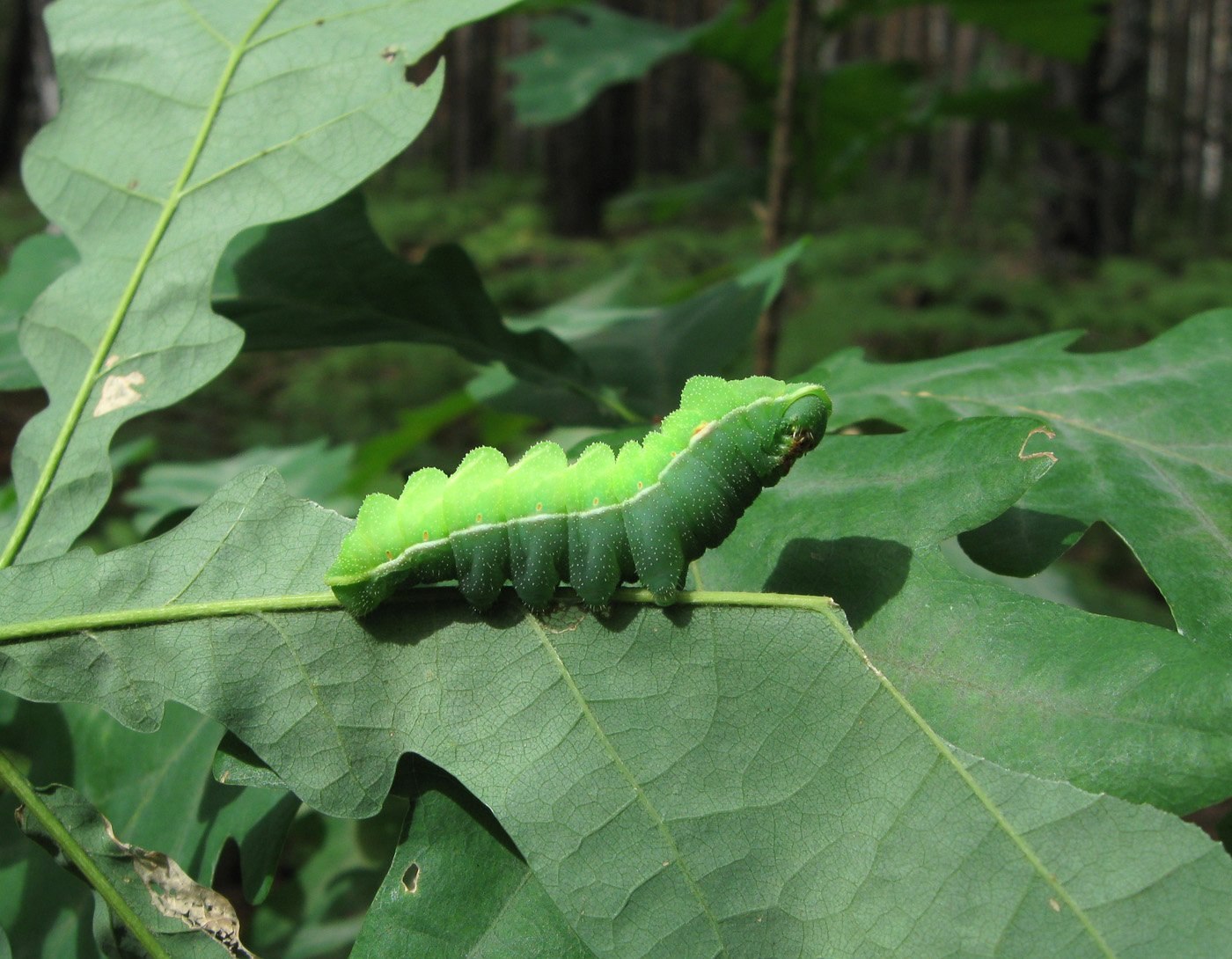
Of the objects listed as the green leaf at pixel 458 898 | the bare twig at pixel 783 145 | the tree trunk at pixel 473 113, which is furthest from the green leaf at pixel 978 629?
the tree trunk at pixel 473 113

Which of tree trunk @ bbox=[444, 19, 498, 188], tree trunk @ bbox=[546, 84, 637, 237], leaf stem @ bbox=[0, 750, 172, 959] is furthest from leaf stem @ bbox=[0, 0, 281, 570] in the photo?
tree trunk @ bbox=[444, 19, 498, 188]

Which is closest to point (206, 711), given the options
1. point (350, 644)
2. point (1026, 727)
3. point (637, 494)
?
point (350, 644)

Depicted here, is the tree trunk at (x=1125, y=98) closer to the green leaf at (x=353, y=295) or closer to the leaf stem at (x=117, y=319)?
the green leaf at (x=353, y=295)

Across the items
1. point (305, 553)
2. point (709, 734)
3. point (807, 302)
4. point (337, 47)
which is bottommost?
point (807, 302)

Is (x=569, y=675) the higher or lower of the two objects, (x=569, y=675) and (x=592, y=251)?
the higher

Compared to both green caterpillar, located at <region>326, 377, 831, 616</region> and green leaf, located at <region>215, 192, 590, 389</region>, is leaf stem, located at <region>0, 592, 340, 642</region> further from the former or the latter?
green leaf, located at <region>215, 192, 590, 389</region>

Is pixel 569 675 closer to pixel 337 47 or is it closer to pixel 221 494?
pixel 221 494
